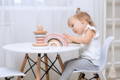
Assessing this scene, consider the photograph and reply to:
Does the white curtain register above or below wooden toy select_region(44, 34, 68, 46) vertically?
above

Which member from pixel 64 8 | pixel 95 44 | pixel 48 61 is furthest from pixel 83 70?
pixel 64 8

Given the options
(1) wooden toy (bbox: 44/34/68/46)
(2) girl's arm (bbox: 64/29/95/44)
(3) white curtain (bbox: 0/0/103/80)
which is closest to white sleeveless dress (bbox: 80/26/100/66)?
(2) girl's arm (bbox: 64/29/95/44)


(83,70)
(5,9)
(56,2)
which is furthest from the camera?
(56,2)

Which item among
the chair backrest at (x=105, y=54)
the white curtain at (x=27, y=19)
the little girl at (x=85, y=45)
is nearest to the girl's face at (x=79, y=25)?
the little girl at (x=85, y=45)

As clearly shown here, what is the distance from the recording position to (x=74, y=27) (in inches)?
95.7

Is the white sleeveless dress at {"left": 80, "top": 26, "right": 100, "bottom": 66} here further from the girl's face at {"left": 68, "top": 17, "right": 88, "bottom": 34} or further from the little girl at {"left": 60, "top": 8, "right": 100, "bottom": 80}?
the girl's face at {"left": 68, "top": 17, "right": 88, "bottom": 34}

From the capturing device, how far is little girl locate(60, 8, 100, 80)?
2.31 meters

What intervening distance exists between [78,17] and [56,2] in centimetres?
63

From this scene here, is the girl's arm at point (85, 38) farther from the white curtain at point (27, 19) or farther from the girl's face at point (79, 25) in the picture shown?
the white curtain at point (27, 19)

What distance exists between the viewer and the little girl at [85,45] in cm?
231

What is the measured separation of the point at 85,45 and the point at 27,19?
87 cm

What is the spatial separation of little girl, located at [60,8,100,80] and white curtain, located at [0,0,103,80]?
58 cm

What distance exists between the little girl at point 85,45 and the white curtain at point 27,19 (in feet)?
1.90

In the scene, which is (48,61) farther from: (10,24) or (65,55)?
(10,24)
